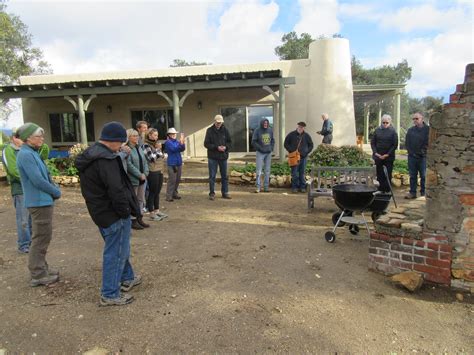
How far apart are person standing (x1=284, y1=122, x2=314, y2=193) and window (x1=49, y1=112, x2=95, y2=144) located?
10.2 m

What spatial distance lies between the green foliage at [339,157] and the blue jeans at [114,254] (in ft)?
22.0

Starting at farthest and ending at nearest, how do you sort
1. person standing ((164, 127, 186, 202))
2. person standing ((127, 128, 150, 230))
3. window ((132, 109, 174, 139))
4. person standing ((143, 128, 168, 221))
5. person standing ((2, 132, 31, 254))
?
window ((132, 109, 174, 139)) → person standing ((164, 127, 186, 202)) → person standing ((143, 128, 168, 221)) → person standing ((127, 128, 150, 230)) → person standing ((2, 132, 31, 254))

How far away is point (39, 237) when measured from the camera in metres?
3.43

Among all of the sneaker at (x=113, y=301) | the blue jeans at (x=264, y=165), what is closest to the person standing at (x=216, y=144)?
the blue jeans at (x=264, y=165)

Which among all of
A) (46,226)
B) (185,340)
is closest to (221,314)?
(185,340)

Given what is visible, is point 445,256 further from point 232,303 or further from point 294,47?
point 294,47

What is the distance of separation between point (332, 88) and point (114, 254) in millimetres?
10954

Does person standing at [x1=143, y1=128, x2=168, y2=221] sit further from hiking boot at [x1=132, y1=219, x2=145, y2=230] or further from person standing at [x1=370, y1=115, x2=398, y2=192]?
person standing at [x1=370, y1=115, x2=398, y2=192]

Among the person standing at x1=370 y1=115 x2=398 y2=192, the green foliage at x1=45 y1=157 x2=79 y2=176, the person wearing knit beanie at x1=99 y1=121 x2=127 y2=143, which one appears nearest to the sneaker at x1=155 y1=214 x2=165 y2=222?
the person wearing knit beanie at x1=99 y1=121 x2=127 y2=143

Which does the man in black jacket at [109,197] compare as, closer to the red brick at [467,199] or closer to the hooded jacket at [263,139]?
the red brick at [467,199]

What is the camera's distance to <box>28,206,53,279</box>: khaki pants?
3395mm

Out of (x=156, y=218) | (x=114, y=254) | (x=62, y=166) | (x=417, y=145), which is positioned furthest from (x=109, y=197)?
(x=62, y=166)

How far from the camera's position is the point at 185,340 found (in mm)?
2578

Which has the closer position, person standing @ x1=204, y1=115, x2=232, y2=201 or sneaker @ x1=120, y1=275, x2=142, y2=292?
sneaker @ x1=120, y1=275, x2=142, y2=292
